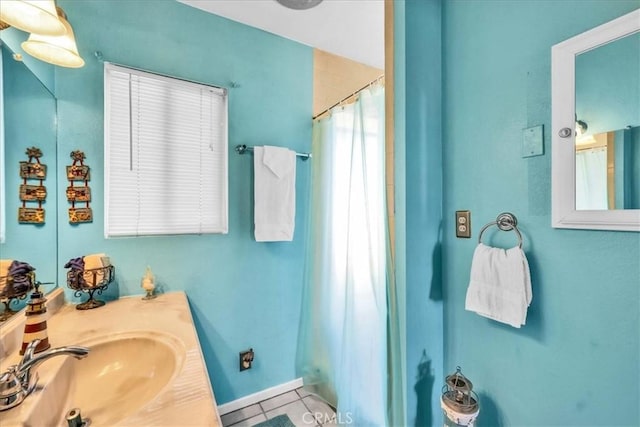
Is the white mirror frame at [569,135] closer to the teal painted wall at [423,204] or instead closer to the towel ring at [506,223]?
the towel ring at [506,223]

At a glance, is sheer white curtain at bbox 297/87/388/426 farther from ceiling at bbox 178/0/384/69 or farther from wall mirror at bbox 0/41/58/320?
wall mirror at bbox 0/41/58/320

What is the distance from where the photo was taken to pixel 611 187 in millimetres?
740

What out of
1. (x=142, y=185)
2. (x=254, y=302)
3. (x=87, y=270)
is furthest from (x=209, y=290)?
(x=142, y=185)

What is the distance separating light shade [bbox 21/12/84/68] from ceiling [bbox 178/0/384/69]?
0.81 meters

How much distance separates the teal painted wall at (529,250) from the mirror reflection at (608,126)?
9cm

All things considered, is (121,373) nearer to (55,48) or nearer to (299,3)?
(55,48)

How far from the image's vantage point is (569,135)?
818mm

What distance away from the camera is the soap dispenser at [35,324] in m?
0.75

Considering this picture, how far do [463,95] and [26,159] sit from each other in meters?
1.77

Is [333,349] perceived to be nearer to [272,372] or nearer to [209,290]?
[272,372]

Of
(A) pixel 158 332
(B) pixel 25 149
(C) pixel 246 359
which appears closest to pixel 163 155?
(B) pixel 25 149

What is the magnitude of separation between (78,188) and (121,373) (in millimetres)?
912

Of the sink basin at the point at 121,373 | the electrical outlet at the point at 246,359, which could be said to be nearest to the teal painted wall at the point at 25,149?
the sink basin at the point at 121,373

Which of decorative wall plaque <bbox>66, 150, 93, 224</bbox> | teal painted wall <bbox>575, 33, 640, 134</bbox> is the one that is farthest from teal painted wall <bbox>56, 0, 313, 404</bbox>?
teal painted wall <bbox>575, 33, 640, 134</bbox>
